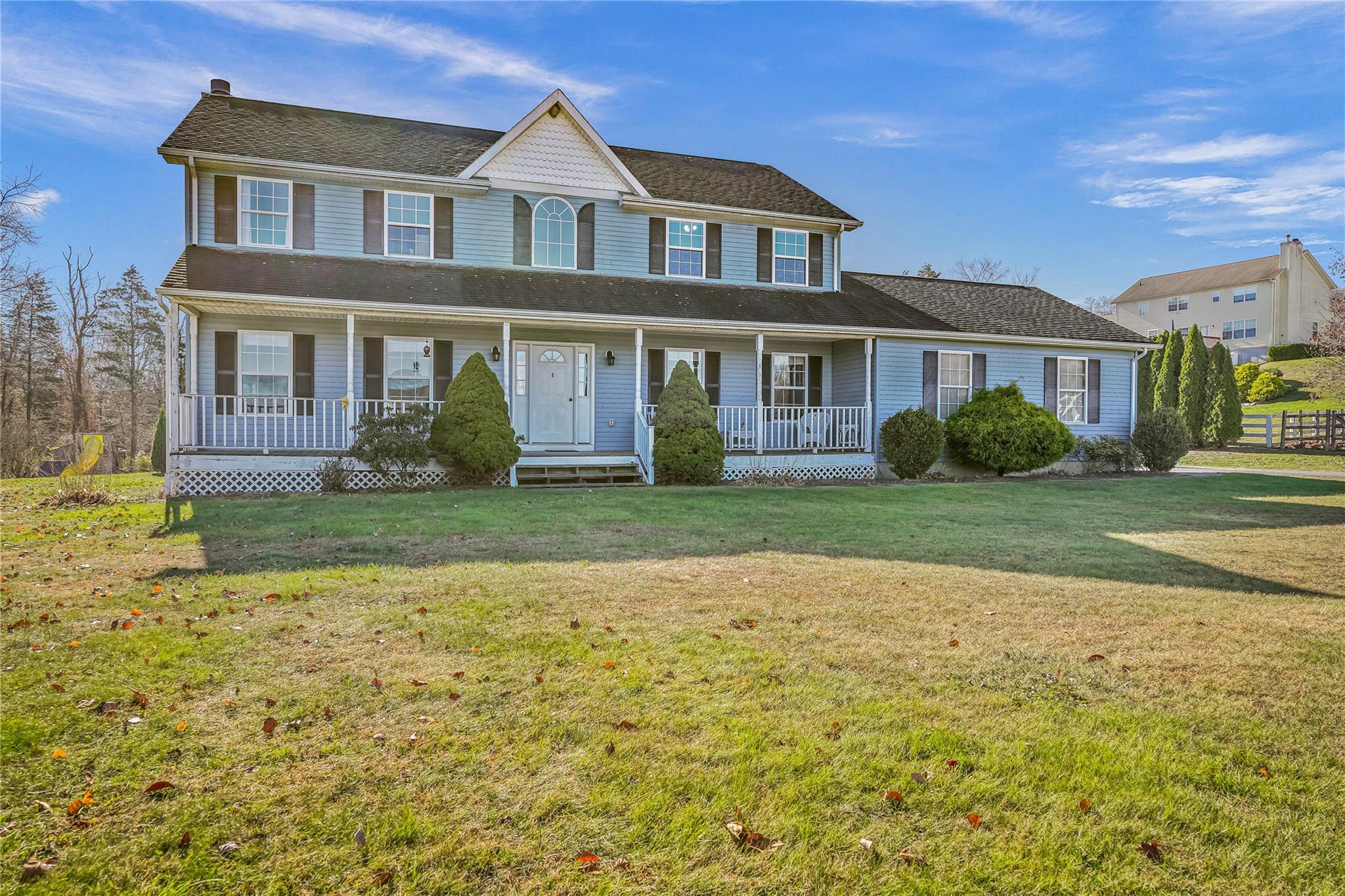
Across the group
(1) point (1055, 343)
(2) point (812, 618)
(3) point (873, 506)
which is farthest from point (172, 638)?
(1) point (1055, 343)

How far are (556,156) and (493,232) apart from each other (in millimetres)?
2359

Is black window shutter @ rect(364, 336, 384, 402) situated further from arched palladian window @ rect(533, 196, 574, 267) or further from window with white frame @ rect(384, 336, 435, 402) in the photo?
arched palladian window @ rect(533, 196, 574, 267)

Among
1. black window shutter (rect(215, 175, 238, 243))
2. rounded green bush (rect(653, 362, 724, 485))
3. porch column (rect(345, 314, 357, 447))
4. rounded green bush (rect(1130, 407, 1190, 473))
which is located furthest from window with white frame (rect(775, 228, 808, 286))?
black window shutter (rect(215, 175, 238, 243))

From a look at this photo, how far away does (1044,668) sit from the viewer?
13.7 ft

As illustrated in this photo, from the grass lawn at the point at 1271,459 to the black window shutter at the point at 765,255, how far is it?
16279mm

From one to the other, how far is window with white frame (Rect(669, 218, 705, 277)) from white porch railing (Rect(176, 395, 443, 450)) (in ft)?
22.9

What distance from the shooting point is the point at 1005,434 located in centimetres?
1720

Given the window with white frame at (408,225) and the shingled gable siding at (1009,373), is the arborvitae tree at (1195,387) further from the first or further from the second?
the window with white frame at (408,225)

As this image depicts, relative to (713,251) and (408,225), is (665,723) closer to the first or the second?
(408,225)

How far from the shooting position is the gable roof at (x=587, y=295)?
13859mm

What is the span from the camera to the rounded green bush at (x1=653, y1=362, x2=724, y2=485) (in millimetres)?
14461

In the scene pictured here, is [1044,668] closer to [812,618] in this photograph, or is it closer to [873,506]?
[812,618]

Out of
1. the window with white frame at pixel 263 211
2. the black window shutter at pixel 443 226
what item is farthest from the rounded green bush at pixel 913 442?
the window with white frame at pixel 263 211

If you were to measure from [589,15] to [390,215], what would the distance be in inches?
239
